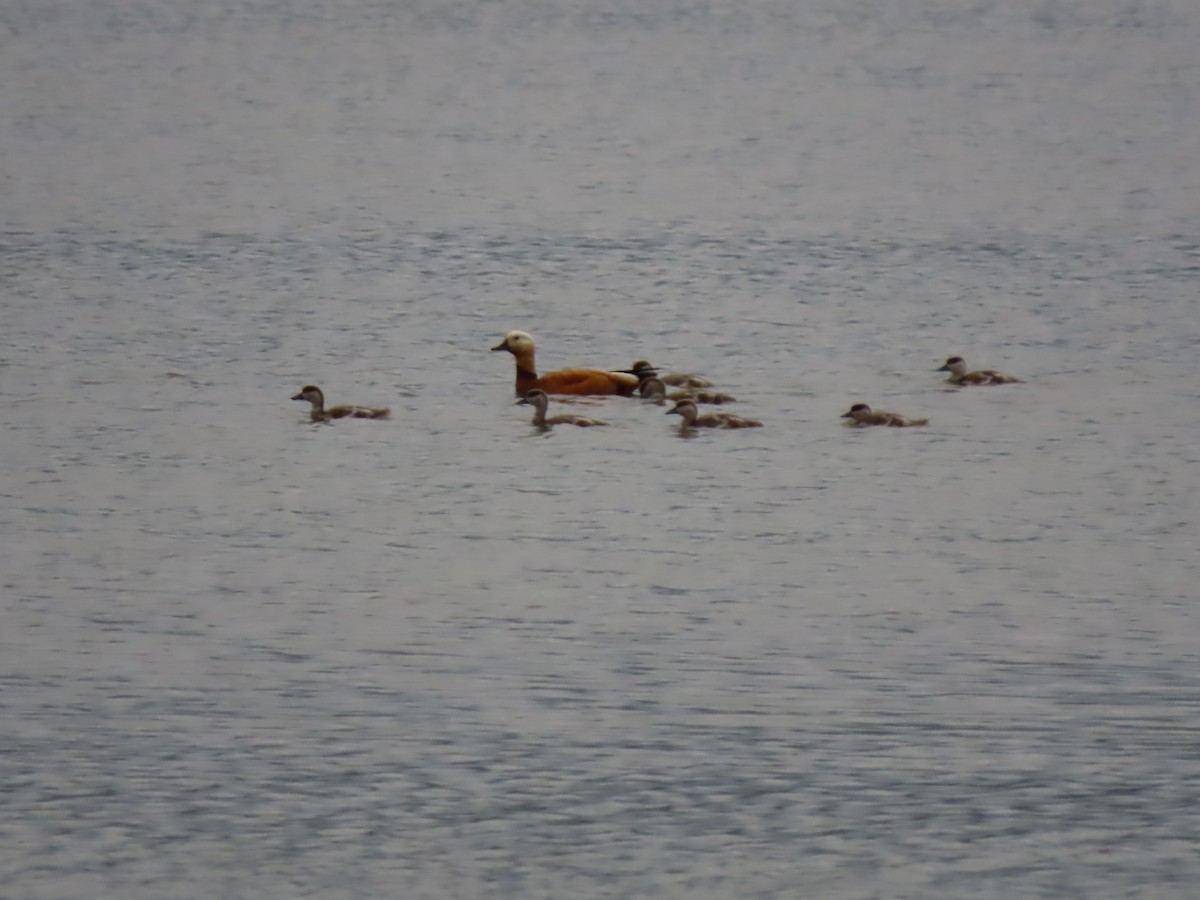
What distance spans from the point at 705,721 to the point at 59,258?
52.4 ft

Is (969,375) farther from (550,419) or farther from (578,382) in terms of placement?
(550,419)

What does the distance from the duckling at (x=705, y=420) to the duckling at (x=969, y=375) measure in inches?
77.8

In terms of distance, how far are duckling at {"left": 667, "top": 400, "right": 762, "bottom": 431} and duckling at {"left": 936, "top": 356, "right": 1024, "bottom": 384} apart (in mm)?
1976

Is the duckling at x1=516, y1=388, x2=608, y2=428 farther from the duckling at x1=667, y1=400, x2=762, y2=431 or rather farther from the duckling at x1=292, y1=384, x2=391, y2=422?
the duckling at x1=292, y1=384, x2=391, y2=422

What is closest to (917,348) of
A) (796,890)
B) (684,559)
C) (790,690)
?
(684,559)

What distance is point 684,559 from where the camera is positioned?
12180mm

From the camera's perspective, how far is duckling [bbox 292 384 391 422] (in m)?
15.7

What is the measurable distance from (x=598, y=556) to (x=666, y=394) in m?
4.66

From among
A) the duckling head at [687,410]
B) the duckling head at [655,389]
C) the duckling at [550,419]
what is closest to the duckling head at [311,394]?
the duckling at [550,419]

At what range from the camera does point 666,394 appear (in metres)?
16.8

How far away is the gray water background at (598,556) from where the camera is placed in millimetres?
8430

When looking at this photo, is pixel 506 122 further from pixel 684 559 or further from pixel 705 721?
pixel 705 721

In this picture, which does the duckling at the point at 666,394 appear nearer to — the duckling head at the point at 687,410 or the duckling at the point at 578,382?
the duckling at the point at 578,382

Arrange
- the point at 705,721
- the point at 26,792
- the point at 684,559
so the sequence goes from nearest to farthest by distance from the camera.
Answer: the point at 26,792 < the point at 705,721 < the point at 684,559
